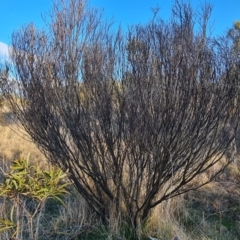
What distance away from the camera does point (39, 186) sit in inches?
133

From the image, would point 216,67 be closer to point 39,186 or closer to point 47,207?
point 39,186

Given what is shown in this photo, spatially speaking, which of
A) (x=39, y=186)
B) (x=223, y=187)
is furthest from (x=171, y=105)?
(x=223, y=187)

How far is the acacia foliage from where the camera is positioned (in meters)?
4.31

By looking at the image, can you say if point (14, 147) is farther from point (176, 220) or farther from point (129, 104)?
point (129, 104)

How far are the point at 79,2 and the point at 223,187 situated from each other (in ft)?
18.8

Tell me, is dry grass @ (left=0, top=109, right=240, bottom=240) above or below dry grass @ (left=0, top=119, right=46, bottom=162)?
Answer: below

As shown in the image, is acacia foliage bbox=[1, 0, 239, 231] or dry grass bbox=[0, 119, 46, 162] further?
dry grass bbox=[0, 119, 46, 162]

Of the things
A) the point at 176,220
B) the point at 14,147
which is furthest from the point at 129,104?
the point at 14,147

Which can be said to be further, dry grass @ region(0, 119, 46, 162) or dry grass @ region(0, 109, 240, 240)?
dry grass @ region(0, 119, 46, 162)

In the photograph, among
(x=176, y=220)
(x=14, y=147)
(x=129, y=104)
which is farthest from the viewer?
(x=14, y=147)

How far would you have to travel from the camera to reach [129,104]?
429 cm

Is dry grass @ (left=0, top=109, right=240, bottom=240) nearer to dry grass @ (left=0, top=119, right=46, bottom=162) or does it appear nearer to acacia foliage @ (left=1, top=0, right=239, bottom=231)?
acacia foliage @ (left=1, top=0, right=239, bottom=231)

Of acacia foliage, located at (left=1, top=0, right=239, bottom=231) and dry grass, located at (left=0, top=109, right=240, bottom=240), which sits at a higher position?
acacia foliage, located at (left=1, top=0, right=239, bottom=231)

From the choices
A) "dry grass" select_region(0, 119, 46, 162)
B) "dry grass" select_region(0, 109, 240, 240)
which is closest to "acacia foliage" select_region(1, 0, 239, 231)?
"dry grass" select_region(0, 109, 240, 240)
